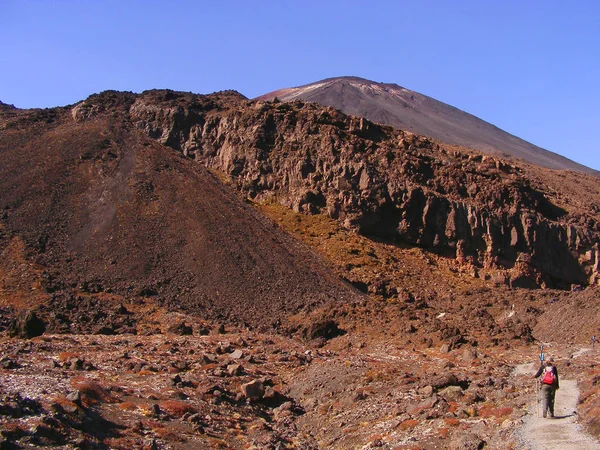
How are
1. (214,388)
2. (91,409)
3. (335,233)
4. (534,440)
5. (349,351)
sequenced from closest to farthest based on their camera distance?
(534,440) → (91,409) → (214,388) → (349,351) → (335,233)

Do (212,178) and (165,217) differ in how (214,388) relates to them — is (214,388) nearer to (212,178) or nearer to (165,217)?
(165,217)

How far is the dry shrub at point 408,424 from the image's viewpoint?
16.8 meters

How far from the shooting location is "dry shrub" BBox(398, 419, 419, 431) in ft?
55.0

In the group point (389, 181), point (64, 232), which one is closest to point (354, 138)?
point (389, 181)

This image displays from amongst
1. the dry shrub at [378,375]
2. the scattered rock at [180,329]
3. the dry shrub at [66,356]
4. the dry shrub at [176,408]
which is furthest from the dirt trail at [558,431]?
the scattered rock at [180,329]

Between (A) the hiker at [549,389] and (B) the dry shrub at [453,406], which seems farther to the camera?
(B) the dry shrub at [453,406]

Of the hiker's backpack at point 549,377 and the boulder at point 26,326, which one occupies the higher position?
the hiker's backpack at point 549,377

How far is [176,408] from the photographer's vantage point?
18.5 metres

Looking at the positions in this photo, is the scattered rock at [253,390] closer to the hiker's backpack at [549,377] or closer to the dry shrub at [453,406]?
the dry shrub at [453,406]

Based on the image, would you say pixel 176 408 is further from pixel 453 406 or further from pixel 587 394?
pixel 587 394

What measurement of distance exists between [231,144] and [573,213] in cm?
2408

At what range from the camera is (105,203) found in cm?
4381

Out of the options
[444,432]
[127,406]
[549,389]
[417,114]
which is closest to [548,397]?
[549,389]

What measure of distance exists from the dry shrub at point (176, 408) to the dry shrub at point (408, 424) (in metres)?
5.23
